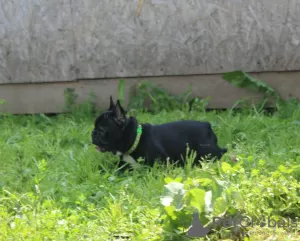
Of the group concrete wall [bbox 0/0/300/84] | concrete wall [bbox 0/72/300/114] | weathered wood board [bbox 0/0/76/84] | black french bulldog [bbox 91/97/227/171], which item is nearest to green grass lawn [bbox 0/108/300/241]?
black french bulldog [bbox 91/97/227/171]

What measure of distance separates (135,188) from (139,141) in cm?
86

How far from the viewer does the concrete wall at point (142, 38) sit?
764 centimetres

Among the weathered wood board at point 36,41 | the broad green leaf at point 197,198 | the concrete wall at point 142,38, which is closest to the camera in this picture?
the broad green leaf at point 197,198

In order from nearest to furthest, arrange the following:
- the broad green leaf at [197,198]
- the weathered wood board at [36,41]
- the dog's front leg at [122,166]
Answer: the broad green leaf at [197,198] < the dog's front leg at [122,166] < the weathered wood board at [36,41]

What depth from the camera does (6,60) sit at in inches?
324

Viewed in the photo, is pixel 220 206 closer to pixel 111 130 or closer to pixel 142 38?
pixel 111 130

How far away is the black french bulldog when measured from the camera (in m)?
5.31

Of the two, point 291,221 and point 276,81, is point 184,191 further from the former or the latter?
point 276,81

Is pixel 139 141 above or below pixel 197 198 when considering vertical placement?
below

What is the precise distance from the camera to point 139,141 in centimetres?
534

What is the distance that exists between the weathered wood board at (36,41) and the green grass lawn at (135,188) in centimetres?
151

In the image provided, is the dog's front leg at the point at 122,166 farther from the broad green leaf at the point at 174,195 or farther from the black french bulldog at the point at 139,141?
the broad green leaf at the point at 174,195

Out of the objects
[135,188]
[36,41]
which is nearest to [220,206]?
[135,188]

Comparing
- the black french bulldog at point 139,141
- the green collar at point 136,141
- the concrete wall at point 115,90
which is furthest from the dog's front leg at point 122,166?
the concrete wall at point 115,90
